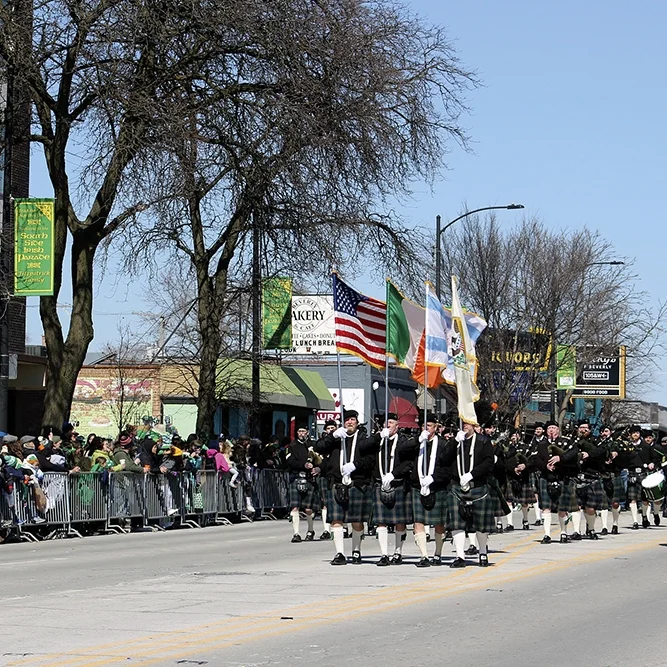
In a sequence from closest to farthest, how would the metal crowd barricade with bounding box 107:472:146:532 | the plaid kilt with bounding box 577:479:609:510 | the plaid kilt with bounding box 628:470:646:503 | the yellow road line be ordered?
1. the yellow road line
2. the plaid kilt with bounding box 577:479:609:510
3. the metal crowd barricade with bounding box 107:472:146:532
4. the plaid kilt with bounding box 628:470:646:503

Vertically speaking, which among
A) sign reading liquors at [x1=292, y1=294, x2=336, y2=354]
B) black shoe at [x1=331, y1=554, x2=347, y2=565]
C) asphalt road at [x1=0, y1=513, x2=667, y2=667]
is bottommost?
asphalt road at [x1=0, y1=513, x2=667, y2=667]

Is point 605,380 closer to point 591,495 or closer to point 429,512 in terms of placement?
point 591,495

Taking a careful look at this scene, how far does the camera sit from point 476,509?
17375mm

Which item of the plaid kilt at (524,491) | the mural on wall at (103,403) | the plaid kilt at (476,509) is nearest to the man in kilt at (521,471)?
the plaid kilt at (524,491)

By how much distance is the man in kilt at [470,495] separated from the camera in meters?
17.1

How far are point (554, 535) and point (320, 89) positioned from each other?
9240 millimetres

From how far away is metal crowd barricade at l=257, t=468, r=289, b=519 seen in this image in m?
30.8

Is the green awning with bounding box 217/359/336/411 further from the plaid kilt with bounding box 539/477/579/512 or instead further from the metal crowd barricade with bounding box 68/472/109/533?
the plaid kilt with bounding box 539/477/579/512

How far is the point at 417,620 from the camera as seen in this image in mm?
11945

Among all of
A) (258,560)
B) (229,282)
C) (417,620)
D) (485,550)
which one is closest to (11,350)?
(229,282)

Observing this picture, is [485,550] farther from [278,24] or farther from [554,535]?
[278,24]

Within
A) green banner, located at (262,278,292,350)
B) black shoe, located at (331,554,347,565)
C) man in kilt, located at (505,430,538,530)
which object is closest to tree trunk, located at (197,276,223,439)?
green banner, located at (262,278,292,350)

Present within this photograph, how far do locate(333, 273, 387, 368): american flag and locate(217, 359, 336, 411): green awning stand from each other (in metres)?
16.4

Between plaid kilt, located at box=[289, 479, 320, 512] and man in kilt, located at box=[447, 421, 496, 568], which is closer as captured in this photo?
man in kilt, located at box=[447, 421, 496, 568]
